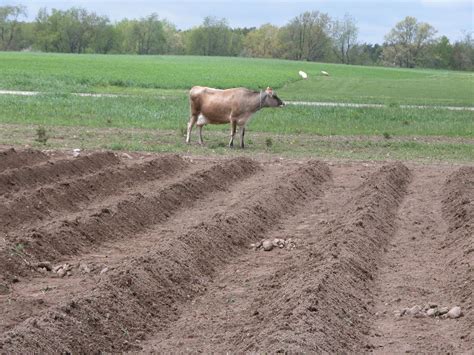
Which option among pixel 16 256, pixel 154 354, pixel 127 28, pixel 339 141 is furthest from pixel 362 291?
pixel 127 28

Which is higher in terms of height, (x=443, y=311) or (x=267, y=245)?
(x=443, y=311)

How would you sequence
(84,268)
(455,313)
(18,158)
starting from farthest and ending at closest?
(18,158)
(84,268)
(455,313)

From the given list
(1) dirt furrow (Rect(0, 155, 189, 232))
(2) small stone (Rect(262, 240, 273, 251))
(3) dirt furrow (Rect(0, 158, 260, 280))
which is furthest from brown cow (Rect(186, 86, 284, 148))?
(2) small stone (Rect(262, 240, 273, 251))

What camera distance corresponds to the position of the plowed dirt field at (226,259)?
25.3 ft

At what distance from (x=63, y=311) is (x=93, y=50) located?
13074 cm

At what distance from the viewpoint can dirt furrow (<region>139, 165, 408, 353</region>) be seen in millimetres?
7395

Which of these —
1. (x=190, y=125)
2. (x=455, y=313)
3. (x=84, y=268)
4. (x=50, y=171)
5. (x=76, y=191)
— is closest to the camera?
(x=455, y=313)

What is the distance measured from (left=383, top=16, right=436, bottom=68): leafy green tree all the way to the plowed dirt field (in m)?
123

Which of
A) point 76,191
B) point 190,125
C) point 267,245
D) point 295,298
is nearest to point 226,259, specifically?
point 267,245

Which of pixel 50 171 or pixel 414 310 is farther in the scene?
pixel 50 171

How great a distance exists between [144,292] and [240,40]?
142445 mm

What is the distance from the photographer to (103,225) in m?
12.1

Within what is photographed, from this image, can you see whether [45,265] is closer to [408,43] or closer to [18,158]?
[18,158]

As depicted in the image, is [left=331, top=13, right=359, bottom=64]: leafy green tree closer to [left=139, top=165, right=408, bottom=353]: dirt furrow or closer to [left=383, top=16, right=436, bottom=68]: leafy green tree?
[left=383, top=16, right=436, bottom=68]: leafy green tree
